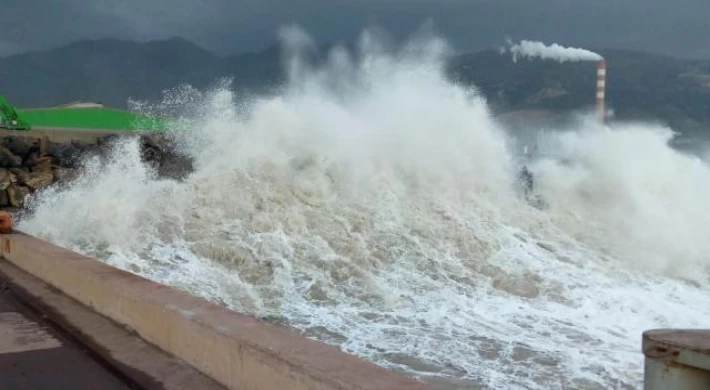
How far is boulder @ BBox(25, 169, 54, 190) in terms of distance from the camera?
2230 cm

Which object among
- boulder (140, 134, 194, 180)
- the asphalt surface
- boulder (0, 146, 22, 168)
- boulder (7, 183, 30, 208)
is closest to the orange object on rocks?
the asphalt surface

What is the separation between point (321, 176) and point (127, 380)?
12.3m

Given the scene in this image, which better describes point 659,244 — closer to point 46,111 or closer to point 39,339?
point 39,339

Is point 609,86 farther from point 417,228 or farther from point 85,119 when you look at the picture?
point 417,228

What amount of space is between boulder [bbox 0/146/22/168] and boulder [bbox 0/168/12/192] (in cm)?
82

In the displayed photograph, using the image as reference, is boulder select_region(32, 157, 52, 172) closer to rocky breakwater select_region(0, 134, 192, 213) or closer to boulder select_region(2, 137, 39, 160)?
rocky breakwater select_region(0, 134, 192, 213)

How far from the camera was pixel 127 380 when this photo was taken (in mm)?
4125

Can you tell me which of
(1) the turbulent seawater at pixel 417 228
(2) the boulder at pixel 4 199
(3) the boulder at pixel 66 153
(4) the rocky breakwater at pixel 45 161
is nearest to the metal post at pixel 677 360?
(1) the turbulent seawater at pixel 417 228

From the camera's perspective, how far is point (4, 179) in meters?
21.9

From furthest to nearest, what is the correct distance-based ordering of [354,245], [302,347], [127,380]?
[354,245] < [127,380] < [302,347]

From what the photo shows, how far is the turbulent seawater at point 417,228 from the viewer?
920cm

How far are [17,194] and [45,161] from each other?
3.34 meters

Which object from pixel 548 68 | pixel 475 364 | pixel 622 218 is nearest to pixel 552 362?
pixel 475 364

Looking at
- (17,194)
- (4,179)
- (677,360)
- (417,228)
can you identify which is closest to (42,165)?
(4,179)
